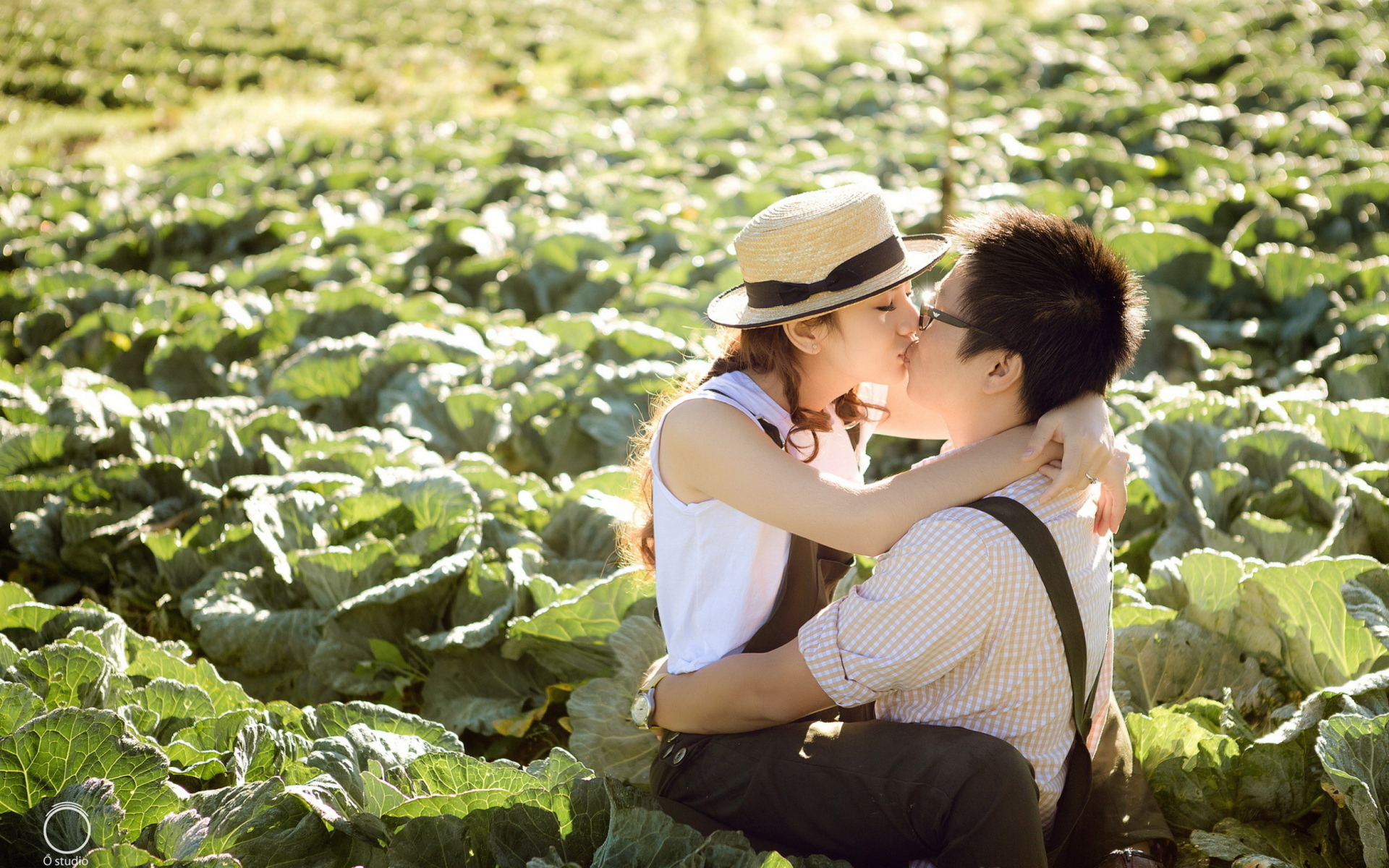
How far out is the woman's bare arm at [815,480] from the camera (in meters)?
1.70

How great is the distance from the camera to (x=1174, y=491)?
3.05 m

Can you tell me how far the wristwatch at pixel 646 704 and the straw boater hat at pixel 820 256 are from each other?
678 mm

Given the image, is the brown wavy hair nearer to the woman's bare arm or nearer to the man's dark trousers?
the woman's bare arm

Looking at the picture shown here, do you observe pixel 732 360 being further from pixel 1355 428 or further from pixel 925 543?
pixel 1355 428

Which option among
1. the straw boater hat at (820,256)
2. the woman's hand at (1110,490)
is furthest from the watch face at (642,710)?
the woman's hand at (1110,490)

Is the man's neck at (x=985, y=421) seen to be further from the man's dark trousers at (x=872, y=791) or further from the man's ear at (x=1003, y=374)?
the man's dark trousers at (x=872, y=791)

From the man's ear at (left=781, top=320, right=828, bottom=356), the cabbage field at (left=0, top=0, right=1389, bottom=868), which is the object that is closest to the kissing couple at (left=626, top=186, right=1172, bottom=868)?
the man's ear at (left=781, top=320, right=828, bottom=356)

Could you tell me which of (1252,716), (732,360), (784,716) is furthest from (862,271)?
(1252,716)

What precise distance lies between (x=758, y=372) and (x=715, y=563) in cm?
37

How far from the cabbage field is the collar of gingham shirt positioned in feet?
1.06

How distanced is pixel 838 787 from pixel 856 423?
0.82 metres

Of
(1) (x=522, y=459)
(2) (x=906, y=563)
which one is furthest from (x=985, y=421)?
(1) (x=522, y=459)

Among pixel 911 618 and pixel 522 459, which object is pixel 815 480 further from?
pixel 522 459

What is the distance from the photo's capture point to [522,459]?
13.1 feet
